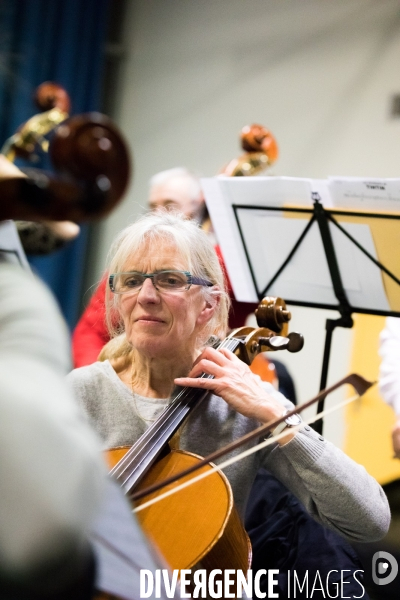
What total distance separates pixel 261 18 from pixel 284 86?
39cm

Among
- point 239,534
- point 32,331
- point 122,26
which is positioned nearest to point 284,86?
point 122,26

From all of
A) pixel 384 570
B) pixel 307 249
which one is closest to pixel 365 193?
pixel 307 249

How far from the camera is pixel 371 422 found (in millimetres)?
2799

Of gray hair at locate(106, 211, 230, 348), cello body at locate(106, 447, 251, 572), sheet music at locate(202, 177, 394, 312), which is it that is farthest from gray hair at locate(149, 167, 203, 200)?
cello body at locate(106, 447, 251, 572)

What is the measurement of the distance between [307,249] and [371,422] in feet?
4.16

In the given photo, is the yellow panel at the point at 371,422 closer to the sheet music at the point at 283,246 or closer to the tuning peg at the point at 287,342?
the sheet music at the point at 283,246

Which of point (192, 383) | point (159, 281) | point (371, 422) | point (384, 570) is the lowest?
point (371, 422)

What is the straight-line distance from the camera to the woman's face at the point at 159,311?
4.17ft

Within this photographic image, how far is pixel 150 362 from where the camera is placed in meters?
1.31

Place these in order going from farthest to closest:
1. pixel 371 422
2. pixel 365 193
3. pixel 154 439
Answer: pixel 371 422 → pixel 365 193 → pixel 154 439

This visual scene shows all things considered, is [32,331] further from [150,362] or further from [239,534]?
[150,362]

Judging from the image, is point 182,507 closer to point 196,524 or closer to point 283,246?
point 196,524

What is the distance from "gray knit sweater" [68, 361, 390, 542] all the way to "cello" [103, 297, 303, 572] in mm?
80

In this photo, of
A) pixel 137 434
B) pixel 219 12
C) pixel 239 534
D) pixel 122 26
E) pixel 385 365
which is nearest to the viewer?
pixel 239 534
